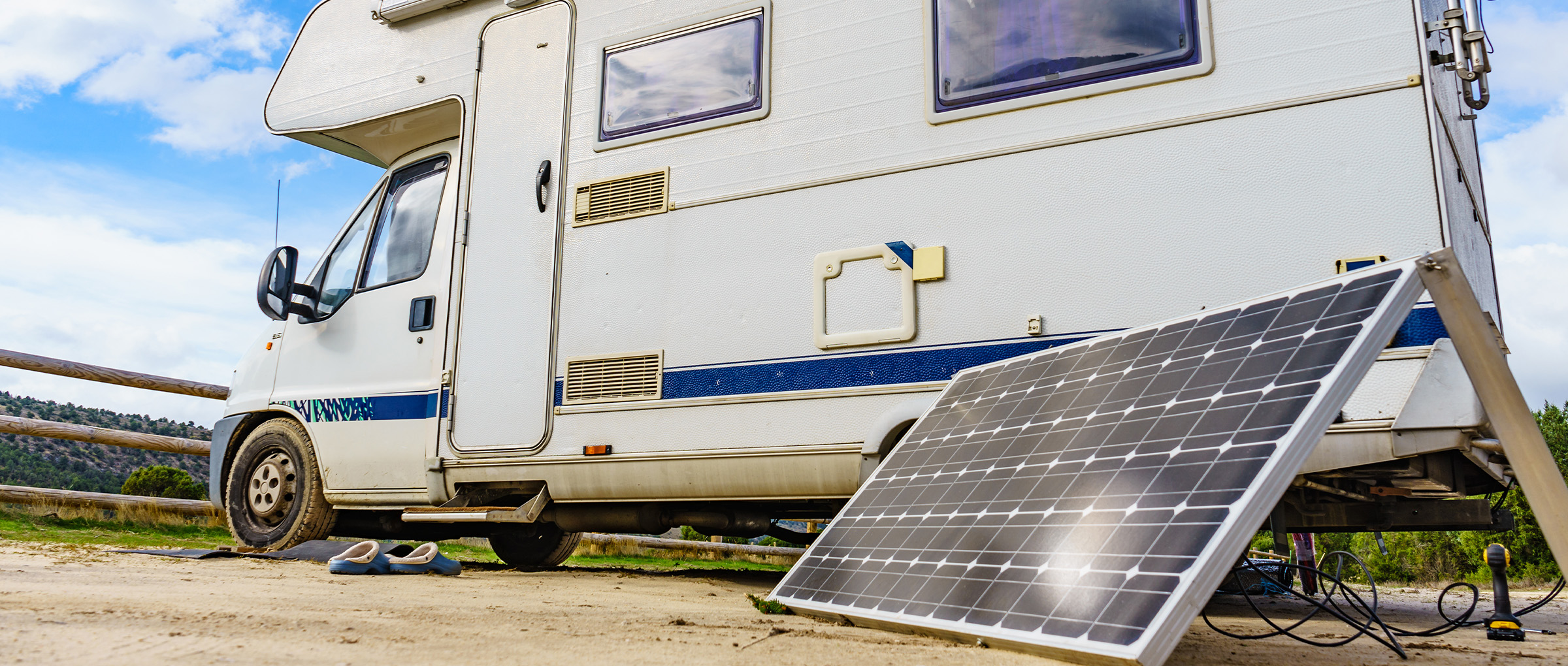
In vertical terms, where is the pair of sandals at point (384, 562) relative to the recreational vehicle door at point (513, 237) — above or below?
below

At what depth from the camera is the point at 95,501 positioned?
719cm

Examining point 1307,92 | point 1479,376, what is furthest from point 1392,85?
point 1479,376

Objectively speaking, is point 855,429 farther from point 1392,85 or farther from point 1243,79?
point 1392,85

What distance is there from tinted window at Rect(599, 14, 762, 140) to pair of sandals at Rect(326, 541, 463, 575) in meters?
2.46

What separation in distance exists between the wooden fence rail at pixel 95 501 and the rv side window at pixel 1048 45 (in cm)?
687

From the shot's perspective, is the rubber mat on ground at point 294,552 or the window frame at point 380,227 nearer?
the rubber mat on ground at point 294,552

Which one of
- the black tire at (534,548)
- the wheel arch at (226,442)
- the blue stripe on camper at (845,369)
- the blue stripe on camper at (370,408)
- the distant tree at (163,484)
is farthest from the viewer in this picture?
the distant tree at (163,484)

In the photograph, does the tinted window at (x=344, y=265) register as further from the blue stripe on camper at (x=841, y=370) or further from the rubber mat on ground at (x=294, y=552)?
the blue stripe on camper at (x=841, y=370)

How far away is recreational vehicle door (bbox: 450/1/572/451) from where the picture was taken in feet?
16.8

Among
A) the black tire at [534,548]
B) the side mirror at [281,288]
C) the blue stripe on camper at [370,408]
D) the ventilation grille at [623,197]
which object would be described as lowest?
the black tire at [534,548]

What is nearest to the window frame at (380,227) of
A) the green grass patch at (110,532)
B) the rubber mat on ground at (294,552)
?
the rubber mat on ground at (294,552)

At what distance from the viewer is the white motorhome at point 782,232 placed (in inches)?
141

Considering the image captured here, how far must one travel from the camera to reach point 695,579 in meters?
5.57

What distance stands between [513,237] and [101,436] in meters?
4.70
